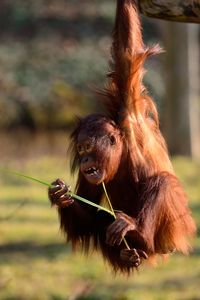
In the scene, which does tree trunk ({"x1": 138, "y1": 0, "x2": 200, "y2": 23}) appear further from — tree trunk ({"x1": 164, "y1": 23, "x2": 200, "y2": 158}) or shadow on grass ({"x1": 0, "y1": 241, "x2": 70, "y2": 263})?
tree trunk ({"x1": 164, "y1": 23, "x2": 200, "y2": 158})

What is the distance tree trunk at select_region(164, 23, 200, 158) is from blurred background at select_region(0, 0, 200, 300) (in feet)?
0.05

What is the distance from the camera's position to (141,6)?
4.50 metres

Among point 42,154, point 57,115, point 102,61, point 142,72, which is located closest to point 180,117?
point 42,154

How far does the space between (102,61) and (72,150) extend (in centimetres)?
1351

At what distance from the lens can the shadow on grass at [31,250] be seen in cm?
868

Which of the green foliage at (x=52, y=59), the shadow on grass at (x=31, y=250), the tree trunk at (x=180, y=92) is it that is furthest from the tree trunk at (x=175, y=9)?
the green foliage at (x=52, y=59)

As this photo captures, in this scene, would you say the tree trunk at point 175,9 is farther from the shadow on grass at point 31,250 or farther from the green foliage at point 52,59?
the green foliage at point 52,59

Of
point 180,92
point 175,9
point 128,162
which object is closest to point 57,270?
point 128,162

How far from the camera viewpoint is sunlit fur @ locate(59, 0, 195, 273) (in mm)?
4898

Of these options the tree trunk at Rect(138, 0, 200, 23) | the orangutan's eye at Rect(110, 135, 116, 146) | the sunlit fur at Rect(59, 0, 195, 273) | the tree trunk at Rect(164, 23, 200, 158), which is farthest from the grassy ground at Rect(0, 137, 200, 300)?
the tree trunk at Rect(164, 23, 200, 158)

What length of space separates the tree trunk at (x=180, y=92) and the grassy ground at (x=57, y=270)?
3.08 meters

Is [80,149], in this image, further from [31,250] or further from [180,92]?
[180,92]

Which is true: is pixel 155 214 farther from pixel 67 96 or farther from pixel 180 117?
pixel 67 96

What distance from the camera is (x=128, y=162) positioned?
5055mm
